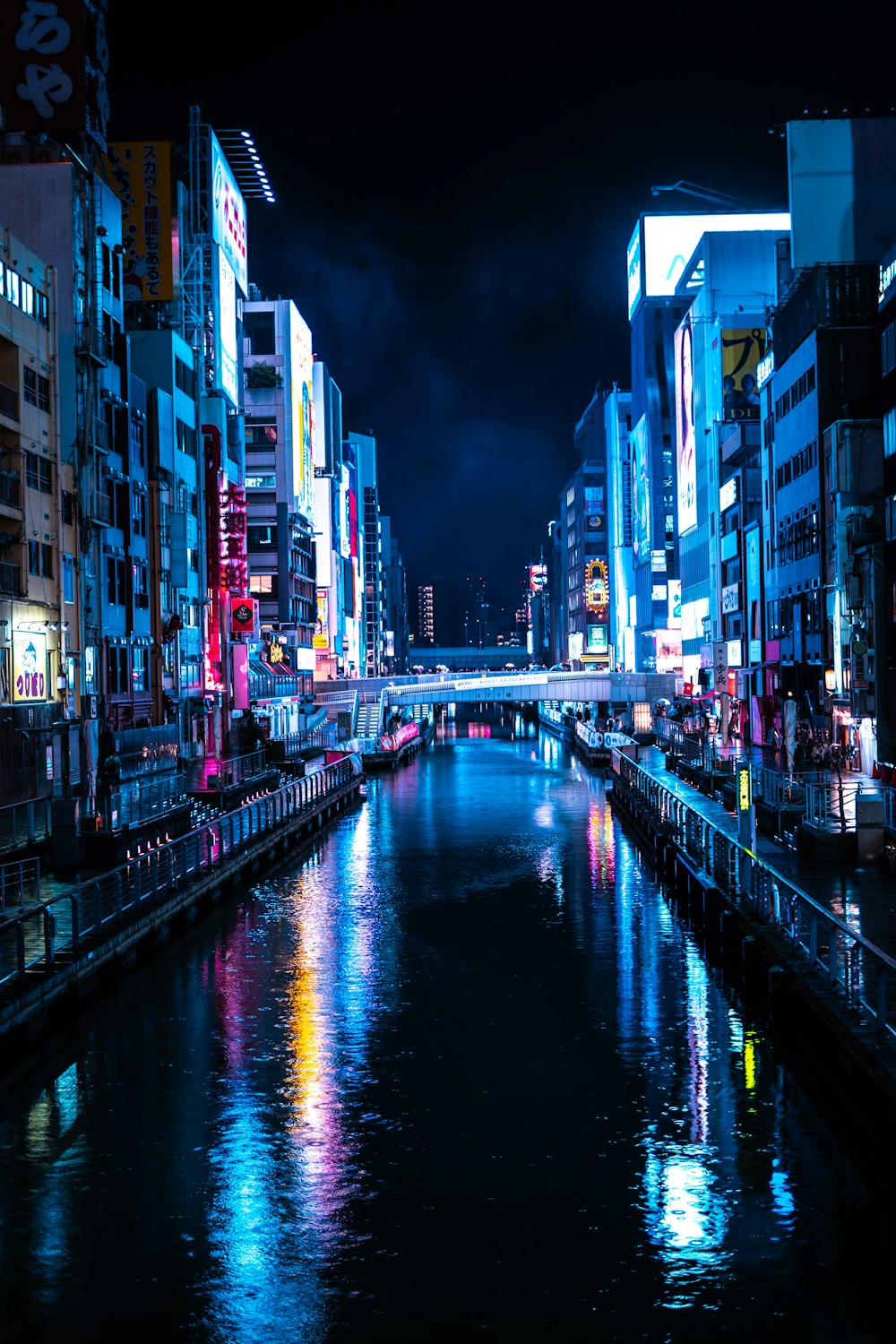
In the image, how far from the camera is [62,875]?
33969 mm

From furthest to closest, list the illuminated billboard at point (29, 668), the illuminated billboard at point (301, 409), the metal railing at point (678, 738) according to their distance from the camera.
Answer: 1. the illuminated billboard at point (301, 409)
2. the metal railing at point (678, 738)
3. the illuminated billboard at point (29, 668)

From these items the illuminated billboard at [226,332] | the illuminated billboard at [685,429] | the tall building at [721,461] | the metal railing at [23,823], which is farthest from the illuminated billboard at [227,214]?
the metal railing at [23,823]

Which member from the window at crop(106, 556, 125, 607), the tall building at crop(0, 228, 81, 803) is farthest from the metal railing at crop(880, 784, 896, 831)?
the window at crop(106, 556, 125, 607)

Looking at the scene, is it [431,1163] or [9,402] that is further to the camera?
[9,402]

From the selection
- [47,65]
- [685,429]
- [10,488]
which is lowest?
[10,488]

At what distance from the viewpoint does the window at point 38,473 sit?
2176 inches

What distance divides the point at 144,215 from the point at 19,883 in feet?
193

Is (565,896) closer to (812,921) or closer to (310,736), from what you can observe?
(812,921)

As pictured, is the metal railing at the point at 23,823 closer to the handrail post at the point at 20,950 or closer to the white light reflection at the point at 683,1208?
the handrail post at the point at 20,950

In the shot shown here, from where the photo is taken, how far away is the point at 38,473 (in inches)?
2224

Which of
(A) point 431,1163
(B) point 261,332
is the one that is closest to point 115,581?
(A) point 431,1163

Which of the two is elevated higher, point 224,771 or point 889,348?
point 889,348

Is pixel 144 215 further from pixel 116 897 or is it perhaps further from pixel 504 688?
pixel 116 897

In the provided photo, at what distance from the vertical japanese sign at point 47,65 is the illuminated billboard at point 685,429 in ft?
257
